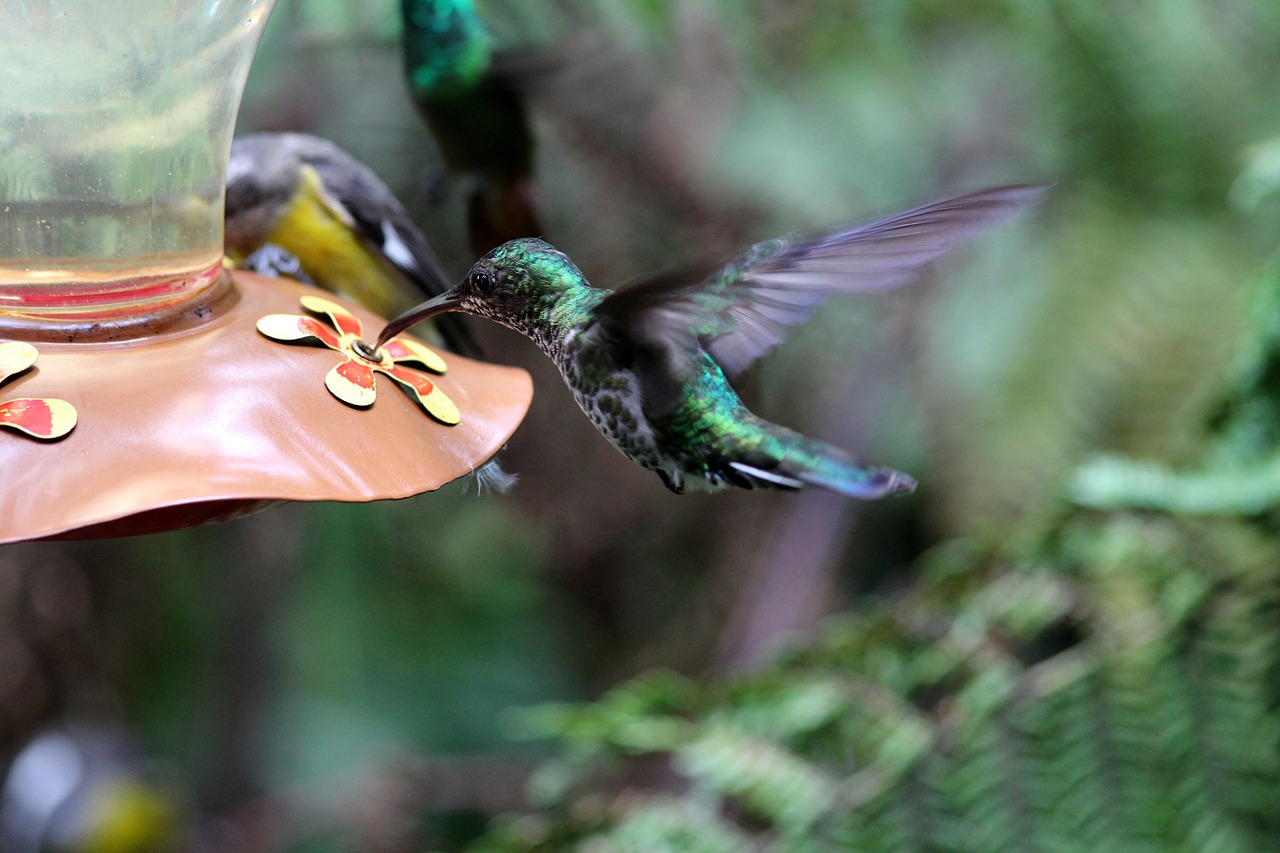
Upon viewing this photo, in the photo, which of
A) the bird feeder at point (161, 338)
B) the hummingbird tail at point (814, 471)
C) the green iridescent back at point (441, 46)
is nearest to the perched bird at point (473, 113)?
the green iridescent back at point (441, 46)

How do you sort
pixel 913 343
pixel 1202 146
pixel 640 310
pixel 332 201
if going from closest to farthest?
1. pixel 640 310
2. pixel 332 201
3. pixel 1202 146
4. pixel 913 343

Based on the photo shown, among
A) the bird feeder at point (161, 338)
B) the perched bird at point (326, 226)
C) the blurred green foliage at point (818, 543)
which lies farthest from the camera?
the blurred green foliage at point (818, 543)

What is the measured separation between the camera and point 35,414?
102cm

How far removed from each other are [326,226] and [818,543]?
2286 millimetres

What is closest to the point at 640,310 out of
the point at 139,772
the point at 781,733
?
the point at 781,733

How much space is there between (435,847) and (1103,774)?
9.03ft

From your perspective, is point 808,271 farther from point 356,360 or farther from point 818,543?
point 818,543

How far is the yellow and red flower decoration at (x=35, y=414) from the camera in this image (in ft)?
3.29

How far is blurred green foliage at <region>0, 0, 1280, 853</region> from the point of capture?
214 centimetres

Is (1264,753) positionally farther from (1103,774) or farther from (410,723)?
(410,723)

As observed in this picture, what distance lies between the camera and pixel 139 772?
4086mm

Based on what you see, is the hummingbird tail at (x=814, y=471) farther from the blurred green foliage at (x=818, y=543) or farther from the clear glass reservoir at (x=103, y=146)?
the blurred green foliage at (x=818, y=543)

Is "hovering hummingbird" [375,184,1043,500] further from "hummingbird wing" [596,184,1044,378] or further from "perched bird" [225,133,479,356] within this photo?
"perched bird" [225,133,479,356]

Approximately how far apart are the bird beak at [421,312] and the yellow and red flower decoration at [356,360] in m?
0.03
